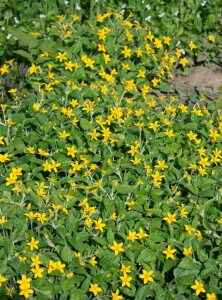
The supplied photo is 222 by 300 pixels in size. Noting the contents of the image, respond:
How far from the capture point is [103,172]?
354 centimetres

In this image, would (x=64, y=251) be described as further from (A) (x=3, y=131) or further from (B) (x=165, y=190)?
(A) (x=3, y=131)

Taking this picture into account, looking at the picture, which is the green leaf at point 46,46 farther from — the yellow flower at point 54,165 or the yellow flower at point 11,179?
the yellow flower at point 11,179

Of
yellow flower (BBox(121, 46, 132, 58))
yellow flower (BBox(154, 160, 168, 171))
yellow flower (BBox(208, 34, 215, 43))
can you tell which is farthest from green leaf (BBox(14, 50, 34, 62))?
yellow flower (BBox(208, 34, 215, 43))

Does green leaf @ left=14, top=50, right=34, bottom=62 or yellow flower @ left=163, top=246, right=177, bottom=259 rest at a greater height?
green leaf @ left=14, top=50, right=34, bottom=62

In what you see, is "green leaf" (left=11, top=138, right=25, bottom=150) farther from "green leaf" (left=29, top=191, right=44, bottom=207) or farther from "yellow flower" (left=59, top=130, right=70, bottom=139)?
"green leaf" (left=29, top=191, right=44, bottom=207)

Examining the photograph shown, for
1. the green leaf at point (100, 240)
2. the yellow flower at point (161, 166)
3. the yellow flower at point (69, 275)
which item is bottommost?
the yellow flower at point (69, 275)

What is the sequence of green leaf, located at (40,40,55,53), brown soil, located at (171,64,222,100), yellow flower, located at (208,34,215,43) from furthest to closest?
yellow flower, located at (208,34,215,43), brown soil, located at (171,64,222,100), green leaf, located at (40,40,55,53)

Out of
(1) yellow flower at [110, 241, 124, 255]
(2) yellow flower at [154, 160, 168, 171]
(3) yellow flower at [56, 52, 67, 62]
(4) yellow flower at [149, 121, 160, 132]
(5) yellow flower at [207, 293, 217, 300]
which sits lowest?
(5) yellow flower at [207, 293, 217, 300]

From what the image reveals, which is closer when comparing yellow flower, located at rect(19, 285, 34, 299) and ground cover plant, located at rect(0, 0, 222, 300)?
yellow flower, located at rect(19, 285, 34, 299)

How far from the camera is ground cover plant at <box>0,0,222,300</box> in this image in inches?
121

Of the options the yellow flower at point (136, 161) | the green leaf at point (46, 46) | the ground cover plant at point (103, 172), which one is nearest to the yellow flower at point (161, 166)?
the ground cover plant at point (103, 172)

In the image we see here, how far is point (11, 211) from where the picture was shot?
3.30 m

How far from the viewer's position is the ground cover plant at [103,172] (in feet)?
10.1

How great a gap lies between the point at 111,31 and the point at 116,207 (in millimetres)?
1995
